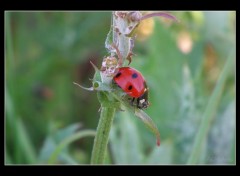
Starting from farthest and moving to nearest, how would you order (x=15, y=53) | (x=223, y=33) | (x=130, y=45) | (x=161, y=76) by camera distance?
(x=15, y=53), (x=223, y=33), (x=161, y=76), (x=130, y=45)

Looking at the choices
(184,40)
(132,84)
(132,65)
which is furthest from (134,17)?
(184,40)

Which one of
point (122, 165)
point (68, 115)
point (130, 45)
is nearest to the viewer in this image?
point (130, 45)

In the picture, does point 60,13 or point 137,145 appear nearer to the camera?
point 137,145

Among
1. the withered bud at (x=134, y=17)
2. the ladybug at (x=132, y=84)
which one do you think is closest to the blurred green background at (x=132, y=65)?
the ladybug at (x=132, y=84)

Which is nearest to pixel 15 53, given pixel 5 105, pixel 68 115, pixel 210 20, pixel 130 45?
pixel 68 115

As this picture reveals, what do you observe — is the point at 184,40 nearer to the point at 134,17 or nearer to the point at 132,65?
the point at 132,65

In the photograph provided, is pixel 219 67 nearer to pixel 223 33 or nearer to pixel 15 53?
pixel 223 33

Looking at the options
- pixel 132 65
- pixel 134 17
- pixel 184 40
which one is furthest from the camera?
pixel 184 40
